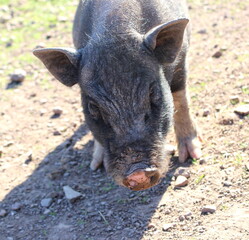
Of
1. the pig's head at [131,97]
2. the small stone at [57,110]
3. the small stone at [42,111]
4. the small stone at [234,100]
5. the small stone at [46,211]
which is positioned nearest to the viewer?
the pig's head at [131,97]

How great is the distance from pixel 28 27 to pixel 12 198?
610 centimetres

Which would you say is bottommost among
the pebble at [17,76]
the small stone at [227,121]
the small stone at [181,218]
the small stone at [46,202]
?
the small stone at [46,202]

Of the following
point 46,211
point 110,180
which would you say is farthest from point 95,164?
point 46,211

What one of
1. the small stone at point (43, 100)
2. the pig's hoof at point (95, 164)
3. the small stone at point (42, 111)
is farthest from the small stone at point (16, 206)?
the small stone at point (43, 100)

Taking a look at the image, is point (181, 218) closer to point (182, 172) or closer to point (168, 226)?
point (168, 226)

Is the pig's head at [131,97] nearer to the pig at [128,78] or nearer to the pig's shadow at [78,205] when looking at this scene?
the pig at [128,78]

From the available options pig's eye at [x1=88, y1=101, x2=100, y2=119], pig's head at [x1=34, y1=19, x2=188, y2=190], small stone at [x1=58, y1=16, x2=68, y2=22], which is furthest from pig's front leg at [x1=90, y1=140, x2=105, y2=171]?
small stone at [x1=58, y1=16, x2=68, y2=22]

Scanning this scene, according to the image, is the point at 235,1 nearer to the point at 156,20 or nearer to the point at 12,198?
the point at 156,20

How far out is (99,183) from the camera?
19.5ft

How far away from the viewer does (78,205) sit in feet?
18.4

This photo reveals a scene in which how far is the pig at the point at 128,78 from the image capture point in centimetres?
445

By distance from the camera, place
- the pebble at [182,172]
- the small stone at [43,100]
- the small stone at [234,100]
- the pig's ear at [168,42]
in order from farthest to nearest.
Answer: the small stone at [43,100] < the small stone at [234,100] < the pebble at [182,172] < the pig's ear at [168,42]

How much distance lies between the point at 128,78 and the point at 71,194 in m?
1.82

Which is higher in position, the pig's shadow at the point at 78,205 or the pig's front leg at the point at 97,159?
the pig's front leg at the point at 97,159
